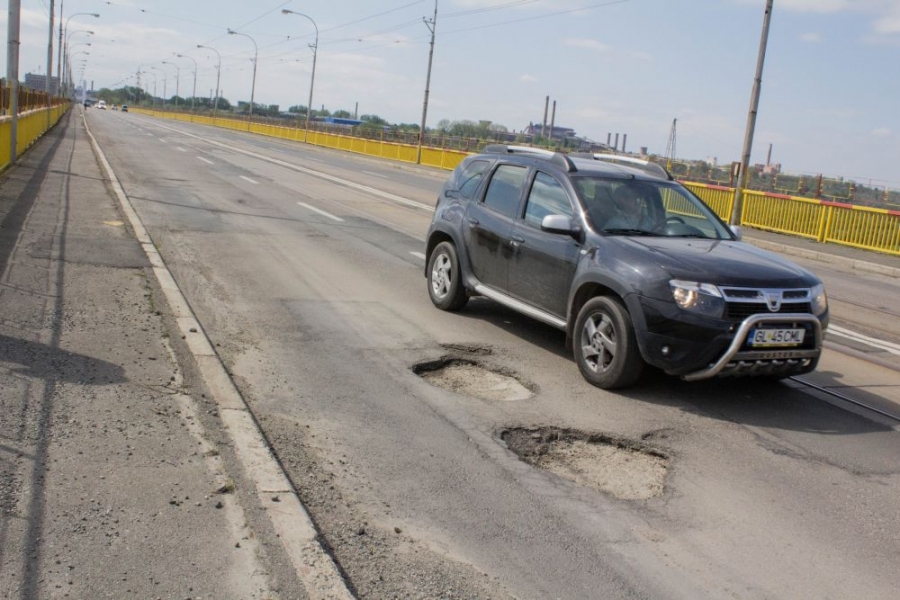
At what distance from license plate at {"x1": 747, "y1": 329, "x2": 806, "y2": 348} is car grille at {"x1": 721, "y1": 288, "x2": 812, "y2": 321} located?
0.41 feet

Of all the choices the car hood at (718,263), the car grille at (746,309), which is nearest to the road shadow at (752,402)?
the car grille at (746,309)

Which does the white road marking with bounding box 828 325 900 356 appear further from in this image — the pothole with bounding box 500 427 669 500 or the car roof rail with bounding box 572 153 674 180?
the pothole with bounding box 500 427 669 500

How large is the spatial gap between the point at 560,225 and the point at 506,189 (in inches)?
57.1

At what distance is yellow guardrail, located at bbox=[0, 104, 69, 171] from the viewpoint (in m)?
19.9

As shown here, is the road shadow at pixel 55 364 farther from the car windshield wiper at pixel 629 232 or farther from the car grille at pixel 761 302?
the car grille at pixel 761 302

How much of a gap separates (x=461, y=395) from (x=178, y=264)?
18.6ft

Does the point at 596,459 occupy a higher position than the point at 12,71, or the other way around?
the point at 12,71

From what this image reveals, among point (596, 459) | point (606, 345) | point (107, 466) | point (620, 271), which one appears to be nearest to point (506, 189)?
point (620, 271)

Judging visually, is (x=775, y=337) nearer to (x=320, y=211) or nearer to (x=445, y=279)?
(x=445, y=279)

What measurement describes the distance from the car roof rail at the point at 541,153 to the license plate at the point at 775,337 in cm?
234

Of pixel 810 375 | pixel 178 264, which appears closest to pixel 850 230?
pixel 810 375

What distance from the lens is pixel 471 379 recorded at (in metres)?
6.69

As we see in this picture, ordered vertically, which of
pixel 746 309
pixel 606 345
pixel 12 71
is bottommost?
pixel 606 345

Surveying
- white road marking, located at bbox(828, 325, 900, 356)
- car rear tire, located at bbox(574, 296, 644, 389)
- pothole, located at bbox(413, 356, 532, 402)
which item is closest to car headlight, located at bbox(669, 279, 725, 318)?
car rear tire, located at bbox(574, 296, 644, 389)
